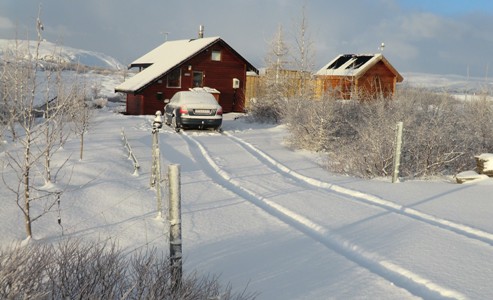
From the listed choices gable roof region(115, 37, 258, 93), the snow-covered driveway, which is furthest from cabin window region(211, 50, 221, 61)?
the snow-covered driveway

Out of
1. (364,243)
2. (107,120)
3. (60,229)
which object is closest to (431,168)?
(364,243)

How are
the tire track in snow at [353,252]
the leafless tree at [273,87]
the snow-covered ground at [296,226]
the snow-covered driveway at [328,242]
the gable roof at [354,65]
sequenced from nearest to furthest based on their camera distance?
the tire track in snow at [353,252] < the snow-covered driveway at [328,242] < the snow-covered ground at [296,226] < the leafless tree at [273,87] < the gable roof at [354,65]

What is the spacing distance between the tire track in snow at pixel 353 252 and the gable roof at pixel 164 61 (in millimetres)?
18414

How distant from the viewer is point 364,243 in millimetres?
5590

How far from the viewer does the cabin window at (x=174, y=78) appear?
27.3 metres

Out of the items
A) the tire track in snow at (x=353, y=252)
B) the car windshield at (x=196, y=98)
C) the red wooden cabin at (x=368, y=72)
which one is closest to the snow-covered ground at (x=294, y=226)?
the tire track in snow at (x=353, y=252)

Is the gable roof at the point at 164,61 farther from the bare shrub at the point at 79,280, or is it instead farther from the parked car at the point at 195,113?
the bare shrub at the point at 79,280

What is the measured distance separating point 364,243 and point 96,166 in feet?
20.4

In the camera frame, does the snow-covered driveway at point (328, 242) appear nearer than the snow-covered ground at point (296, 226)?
Yes

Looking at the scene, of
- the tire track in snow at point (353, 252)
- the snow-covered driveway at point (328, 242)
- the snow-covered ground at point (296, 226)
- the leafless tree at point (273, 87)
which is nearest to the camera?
the tire track in snow at point (353, 252)

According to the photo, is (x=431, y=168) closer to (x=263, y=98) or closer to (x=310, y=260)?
(x=310, y=260)

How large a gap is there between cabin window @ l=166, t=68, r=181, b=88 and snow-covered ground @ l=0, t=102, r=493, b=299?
16.9m

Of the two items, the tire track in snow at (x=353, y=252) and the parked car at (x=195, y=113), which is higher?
the parked car at (x=195, y=113)

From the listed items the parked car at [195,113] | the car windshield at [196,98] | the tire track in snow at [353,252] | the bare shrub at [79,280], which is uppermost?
the car windshield at [196,98]
